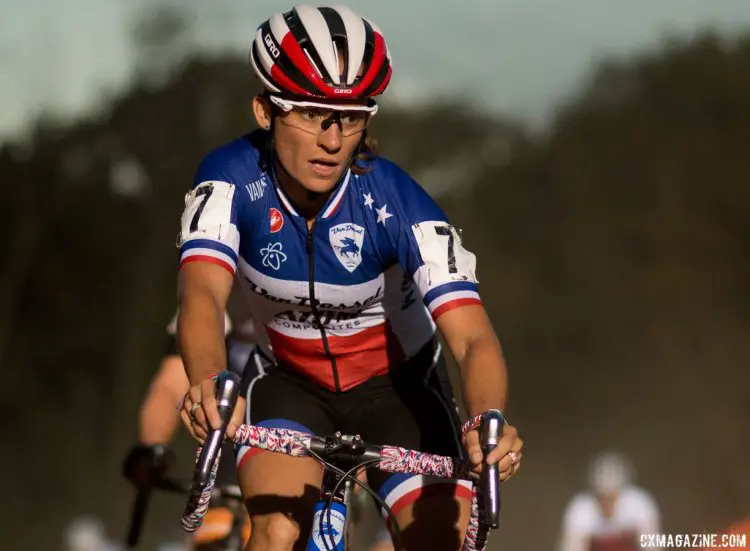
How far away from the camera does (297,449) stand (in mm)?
4285

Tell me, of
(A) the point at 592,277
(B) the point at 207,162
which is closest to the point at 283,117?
(B) the point at 207,162

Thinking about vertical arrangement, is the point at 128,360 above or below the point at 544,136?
below

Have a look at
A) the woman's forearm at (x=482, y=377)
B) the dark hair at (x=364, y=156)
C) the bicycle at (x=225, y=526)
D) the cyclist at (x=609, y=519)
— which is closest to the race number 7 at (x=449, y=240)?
the woman's forearm at (x=482, y=377)

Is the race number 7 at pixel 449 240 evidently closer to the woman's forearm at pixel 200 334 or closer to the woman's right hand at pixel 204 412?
the woman's forearm at pixel 200 334

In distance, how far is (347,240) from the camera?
16.6 feet

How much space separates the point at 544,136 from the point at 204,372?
22.2 metres

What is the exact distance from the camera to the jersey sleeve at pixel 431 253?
16.0 ft

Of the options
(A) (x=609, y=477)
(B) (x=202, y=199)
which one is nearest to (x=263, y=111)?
(B) (x=202, y=199)

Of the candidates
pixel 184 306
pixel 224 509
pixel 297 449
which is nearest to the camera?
pixel 297 449

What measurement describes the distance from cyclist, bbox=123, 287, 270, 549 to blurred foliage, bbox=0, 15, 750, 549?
700 inches

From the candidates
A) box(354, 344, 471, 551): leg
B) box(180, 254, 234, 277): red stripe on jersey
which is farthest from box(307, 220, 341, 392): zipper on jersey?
box(180, 254, 234, 277): red stripe on jersey

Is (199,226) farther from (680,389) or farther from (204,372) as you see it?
(680,389)

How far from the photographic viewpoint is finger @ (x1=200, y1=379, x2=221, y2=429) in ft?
13.0

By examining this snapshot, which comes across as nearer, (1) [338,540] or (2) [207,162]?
(1) [338,540]
